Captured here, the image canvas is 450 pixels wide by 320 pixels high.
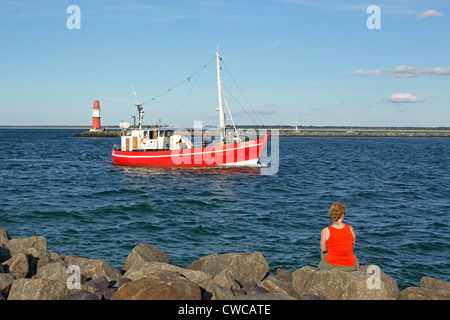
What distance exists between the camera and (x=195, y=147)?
36844 mm

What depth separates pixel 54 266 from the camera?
916cm

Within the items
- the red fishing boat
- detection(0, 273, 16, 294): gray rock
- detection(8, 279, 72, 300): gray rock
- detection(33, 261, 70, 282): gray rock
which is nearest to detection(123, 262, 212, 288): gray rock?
detection(33, 261, 70, 282): gray rock

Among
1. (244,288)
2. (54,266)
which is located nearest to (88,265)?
(54,266)

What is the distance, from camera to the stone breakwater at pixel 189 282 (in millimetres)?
6918

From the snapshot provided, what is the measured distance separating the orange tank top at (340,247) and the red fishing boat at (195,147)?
89.9 feet

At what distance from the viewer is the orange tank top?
758 cm

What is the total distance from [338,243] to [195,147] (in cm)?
2968

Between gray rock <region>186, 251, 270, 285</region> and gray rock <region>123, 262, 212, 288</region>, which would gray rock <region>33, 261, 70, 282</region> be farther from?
gray rock <region>186, 251, 270, 285</region>

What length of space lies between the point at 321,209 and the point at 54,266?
13722 millimetres

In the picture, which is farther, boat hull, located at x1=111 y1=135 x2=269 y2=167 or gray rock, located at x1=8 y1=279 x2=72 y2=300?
boat hull, located at x1=111 y1=135 x2=269 y2=167

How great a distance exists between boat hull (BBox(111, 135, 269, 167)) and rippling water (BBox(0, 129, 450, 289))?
2331 millimetres

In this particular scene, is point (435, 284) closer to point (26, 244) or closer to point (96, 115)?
point (26, 244)

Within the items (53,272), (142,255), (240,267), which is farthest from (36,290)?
(240,267)
